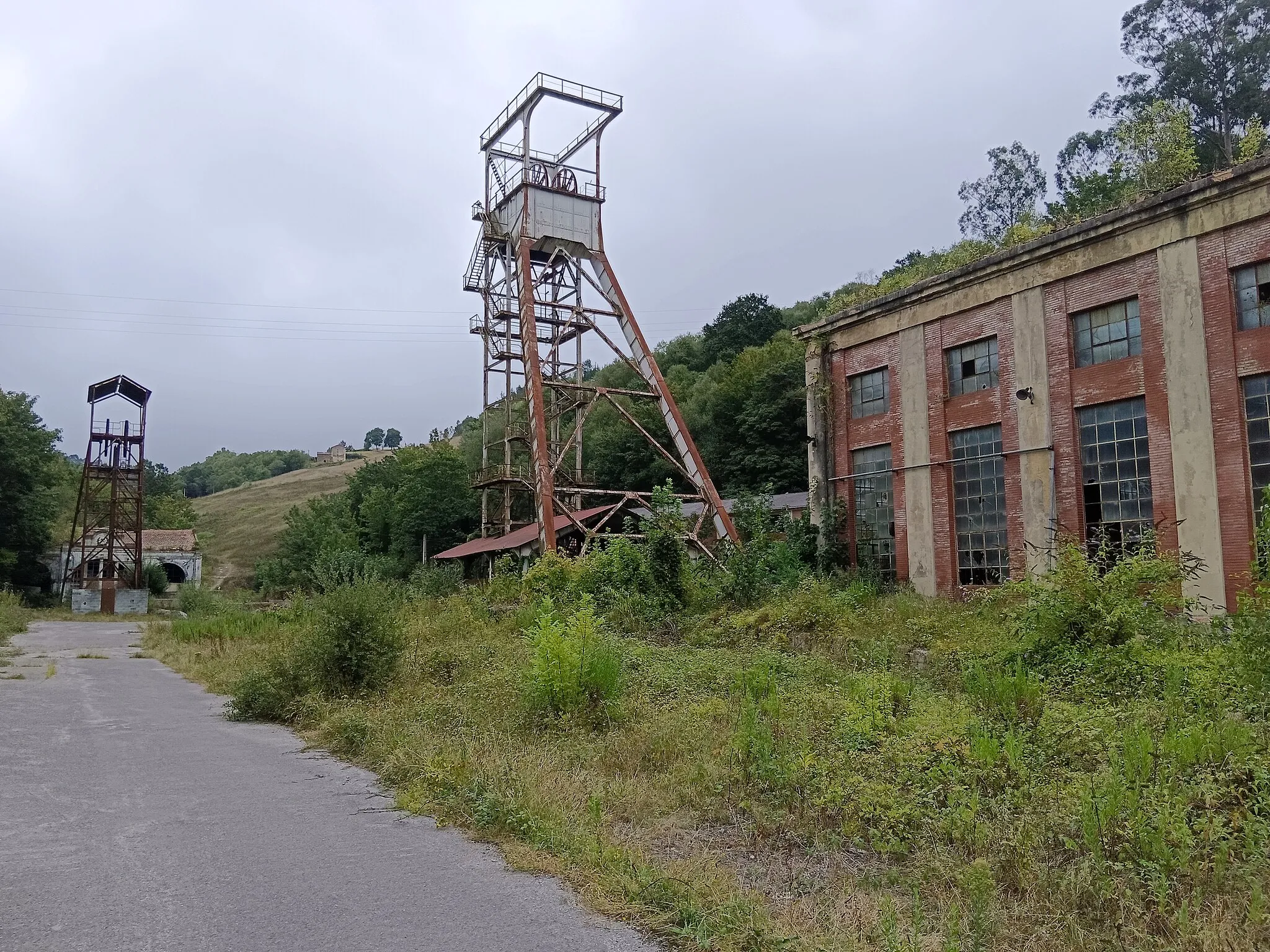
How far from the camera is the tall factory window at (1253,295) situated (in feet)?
48.3

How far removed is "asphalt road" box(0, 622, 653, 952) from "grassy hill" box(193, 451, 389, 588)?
60.0 m

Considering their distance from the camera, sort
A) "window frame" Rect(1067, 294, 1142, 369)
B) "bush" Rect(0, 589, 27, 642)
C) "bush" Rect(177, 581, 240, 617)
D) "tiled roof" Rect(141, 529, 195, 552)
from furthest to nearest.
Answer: "tiled roof" Rect(141, 529, 195, 552), "bush" Rect(177, 581, 240, 617), "bush" Rect(0, 589, 27, 642), "window frame" Rect(1067, 294, 1142, 369)

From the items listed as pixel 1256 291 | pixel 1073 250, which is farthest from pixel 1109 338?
pixel 1256 291

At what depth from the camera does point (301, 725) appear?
34.4 ft

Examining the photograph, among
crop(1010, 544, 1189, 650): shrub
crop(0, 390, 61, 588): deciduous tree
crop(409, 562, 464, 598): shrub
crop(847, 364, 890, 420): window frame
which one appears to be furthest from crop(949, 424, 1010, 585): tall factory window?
crop(0, 390, 61, 588): deciduous tree

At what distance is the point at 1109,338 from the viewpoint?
1702cm

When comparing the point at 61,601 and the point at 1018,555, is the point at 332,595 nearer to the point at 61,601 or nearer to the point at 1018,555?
the point at 1018,555

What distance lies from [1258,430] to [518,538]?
22533 millimetres

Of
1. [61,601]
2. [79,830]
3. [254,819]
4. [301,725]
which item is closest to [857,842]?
[254,819]

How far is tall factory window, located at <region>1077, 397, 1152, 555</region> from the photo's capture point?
16.3 metres

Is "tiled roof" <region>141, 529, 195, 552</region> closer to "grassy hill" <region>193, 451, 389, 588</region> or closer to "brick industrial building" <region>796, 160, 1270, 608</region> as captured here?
"grassy hill" <region>193, 451, 389, 588</region>

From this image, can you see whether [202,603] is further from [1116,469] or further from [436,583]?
[1116,469]

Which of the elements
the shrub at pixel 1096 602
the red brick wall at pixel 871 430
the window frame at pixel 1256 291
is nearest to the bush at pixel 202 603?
the red brick wall at pixel 871 430

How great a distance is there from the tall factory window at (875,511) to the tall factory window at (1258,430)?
7.57 m
